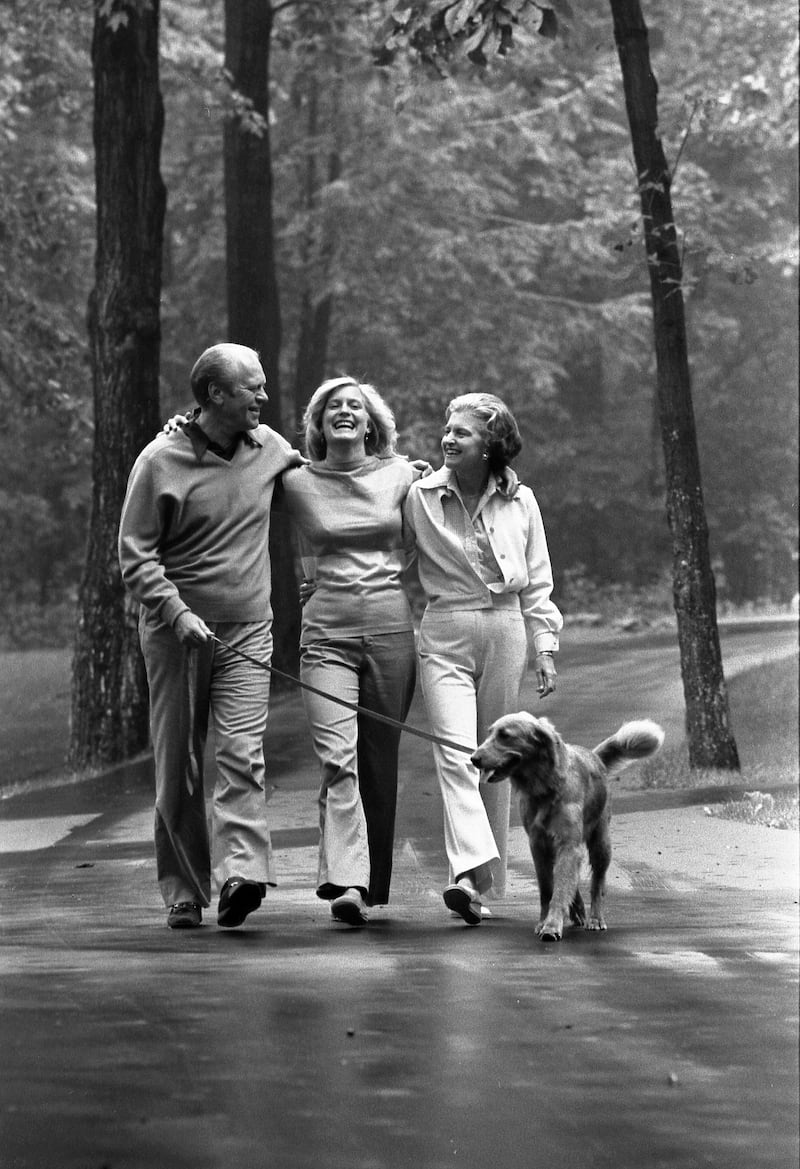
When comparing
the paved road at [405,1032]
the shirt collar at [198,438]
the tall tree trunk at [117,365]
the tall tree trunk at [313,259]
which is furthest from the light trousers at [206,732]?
the tall tree trunk at [313,259]

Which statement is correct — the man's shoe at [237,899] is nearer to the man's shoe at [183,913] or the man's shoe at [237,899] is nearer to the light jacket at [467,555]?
the man's shoe at [183,913]

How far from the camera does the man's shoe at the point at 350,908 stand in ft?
28.2

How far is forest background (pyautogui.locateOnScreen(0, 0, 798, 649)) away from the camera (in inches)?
1097

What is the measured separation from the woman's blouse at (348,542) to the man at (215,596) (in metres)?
0.16

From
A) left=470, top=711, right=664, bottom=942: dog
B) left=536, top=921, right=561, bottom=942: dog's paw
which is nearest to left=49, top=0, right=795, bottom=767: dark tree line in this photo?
left=470, top=711, right=664, bottom=942: dog

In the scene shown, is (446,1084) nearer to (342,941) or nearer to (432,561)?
(342,941)

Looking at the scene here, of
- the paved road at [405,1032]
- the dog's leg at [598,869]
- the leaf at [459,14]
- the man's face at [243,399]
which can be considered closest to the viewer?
the paved road at [405,1032]

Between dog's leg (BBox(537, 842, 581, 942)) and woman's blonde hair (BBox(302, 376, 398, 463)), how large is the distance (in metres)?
→ 1.65

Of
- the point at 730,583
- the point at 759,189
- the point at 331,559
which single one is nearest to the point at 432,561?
the point at 331,559

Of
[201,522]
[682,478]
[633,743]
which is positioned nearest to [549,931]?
[633,743]

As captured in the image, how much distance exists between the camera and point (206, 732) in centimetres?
849

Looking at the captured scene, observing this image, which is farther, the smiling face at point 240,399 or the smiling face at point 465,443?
the smiling face at point 465,443

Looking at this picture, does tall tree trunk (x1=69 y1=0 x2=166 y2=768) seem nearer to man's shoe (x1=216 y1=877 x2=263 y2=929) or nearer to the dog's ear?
man's shoe (x1=216 y1=877 x2=263 y2=929)

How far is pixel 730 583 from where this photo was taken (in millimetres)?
46750
